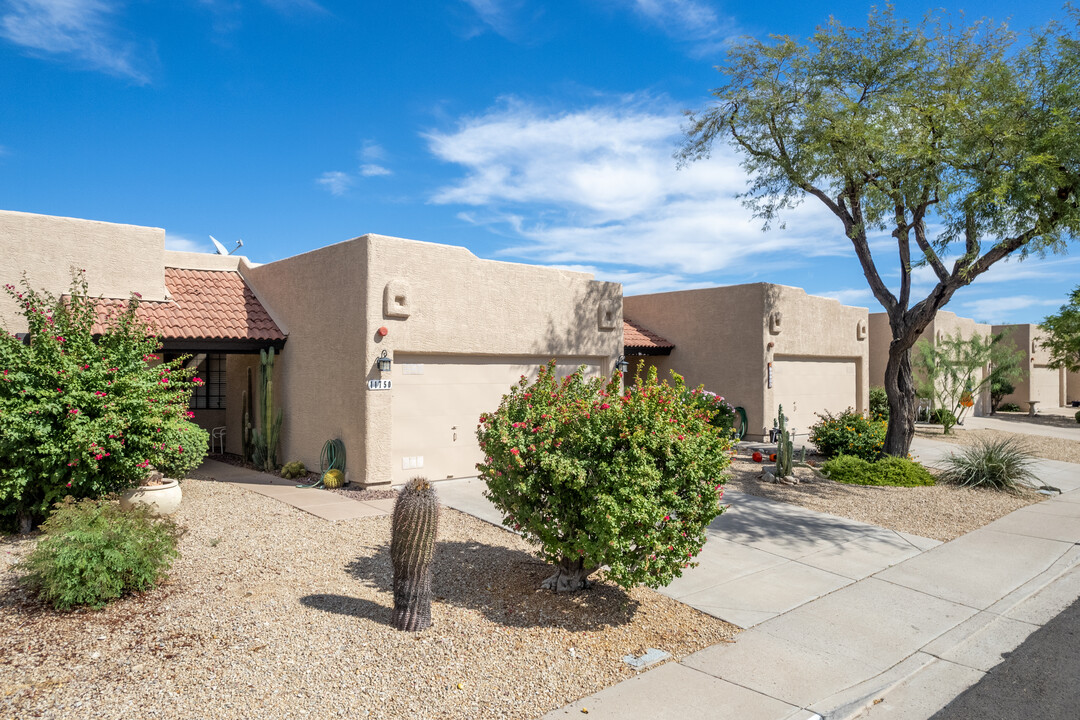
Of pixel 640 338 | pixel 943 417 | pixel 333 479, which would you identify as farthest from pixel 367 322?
pixel 943 417

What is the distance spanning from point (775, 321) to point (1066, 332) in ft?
66.7

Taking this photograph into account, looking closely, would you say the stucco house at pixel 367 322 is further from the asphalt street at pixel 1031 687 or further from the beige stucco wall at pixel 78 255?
the asphalt street at pixel 1031 687

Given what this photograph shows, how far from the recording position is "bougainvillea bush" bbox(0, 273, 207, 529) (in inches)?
313

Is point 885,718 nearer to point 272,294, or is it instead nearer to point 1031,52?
point 272,294

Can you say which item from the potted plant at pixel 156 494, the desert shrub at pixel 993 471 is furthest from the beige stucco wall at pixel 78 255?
the desert shrub at pixel 993 471

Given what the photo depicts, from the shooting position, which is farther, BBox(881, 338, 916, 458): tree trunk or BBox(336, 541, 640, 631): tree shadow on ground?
BBox(881, 338, 916, 458): tree trunk

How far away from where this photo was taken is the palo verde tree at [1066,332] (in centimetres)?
2994

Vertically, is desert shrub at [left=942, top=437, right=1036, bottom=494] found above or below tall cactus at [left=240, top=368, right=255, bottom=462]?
below

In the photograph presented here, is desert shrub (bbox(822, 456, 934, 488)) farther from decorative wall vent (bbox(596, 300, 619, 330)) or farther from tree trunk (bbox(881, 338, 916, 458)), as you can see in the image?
decorative wall vent (bbox(596, 300, 619, 330))

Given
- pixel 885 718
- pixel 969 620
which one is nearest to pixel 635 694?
pixel 885 718

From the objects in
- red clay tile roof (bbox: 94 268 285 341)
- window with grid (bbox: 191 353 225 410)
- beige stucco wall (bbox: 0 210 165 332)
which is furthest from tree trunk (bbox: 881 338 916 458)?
window with grid (bbox: 191 353 225 410)

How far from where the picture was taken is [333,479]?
11.7 m

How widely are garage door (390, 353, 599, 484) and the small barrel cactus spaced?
87 centimetres

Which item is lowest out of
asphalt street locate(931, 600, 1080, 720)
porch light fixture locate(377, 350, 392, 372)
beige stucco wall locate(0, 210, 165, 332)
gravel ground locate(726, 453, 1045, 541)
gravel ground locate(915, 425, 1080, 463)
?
asphalt street locate(931, 600, 1080, 720)
